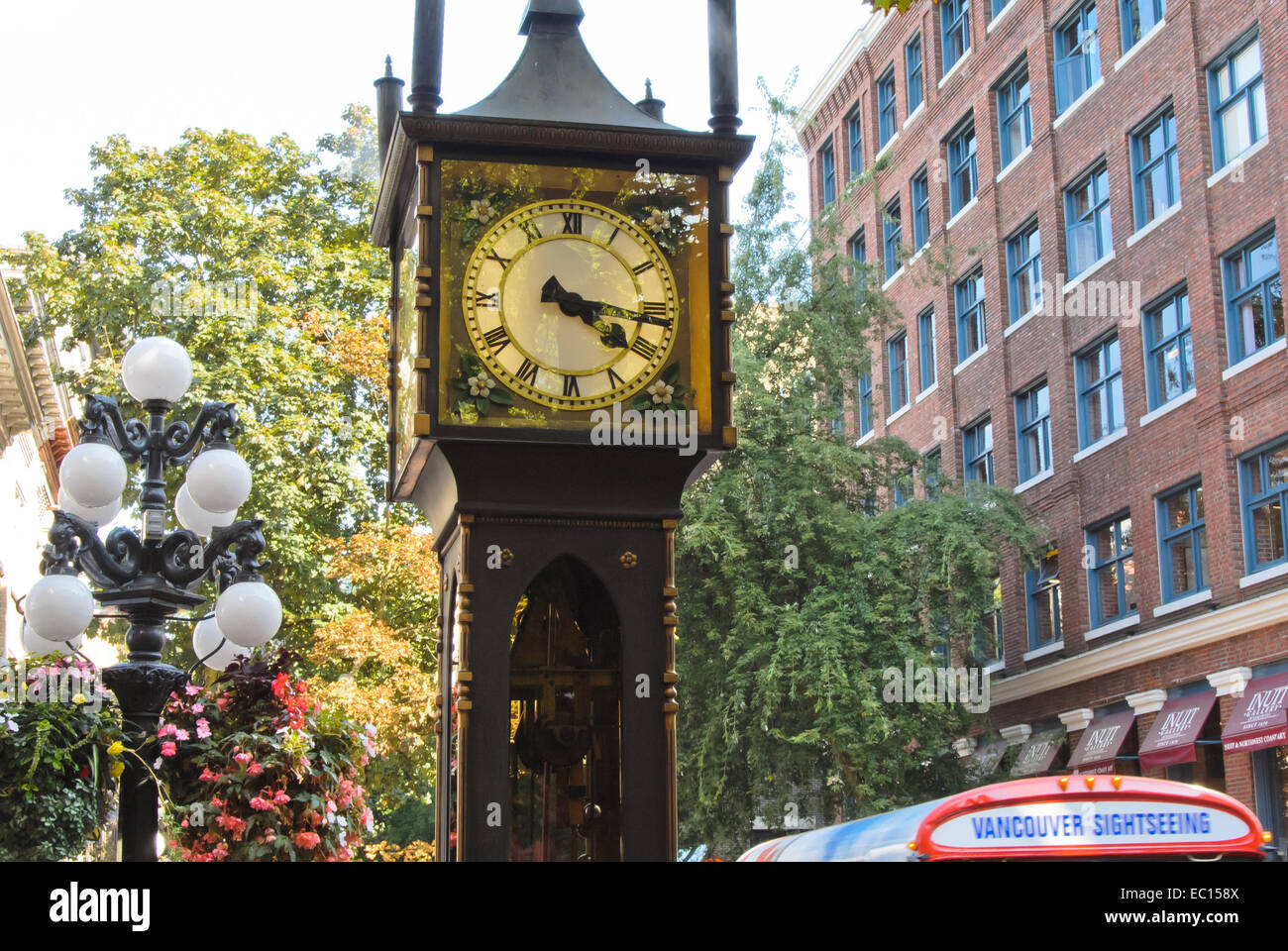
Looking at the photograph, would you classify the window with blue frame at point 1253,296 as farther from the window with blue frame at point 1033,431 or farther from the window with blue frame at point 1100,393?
the window with blue frame at point 1033,431

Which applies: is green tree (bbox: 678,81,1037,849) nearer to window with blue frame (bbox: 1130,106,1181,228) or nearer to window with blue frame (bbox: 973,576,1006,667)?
window with blue frame (bbox: 973,576,1006,667)

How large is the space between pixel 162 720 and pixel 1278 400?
19539mm

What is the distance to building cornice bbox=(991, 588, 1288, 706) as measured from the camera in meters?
23.6

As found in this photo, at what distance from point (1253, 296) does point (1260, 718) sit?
632 centimetres

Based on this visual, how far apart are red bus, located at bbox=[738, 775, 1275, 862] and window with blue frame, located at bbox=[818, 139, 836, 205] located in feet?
109

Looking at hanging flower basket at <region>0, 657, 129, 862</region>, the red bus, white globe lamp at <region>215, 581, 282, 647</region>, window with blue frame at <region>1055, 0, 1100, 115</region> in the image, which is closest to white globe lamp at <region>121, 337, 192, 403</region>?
white globe lamp at <region>215, 581, 282, 647</region>

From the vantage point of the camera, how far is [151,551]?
344 inches

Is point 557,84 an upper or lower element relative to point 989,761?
upper

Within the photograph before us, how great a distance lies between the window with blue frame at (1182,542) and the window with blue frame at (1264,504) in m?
1.18

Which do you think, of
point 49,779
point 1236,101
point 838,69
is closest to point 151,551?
point 49,779

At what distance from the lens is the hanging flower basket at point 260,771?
7.33 meters

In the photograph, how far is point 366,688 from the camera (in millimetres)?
24906

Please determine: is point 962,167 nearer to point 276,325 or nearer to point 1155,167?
point 1155,167
